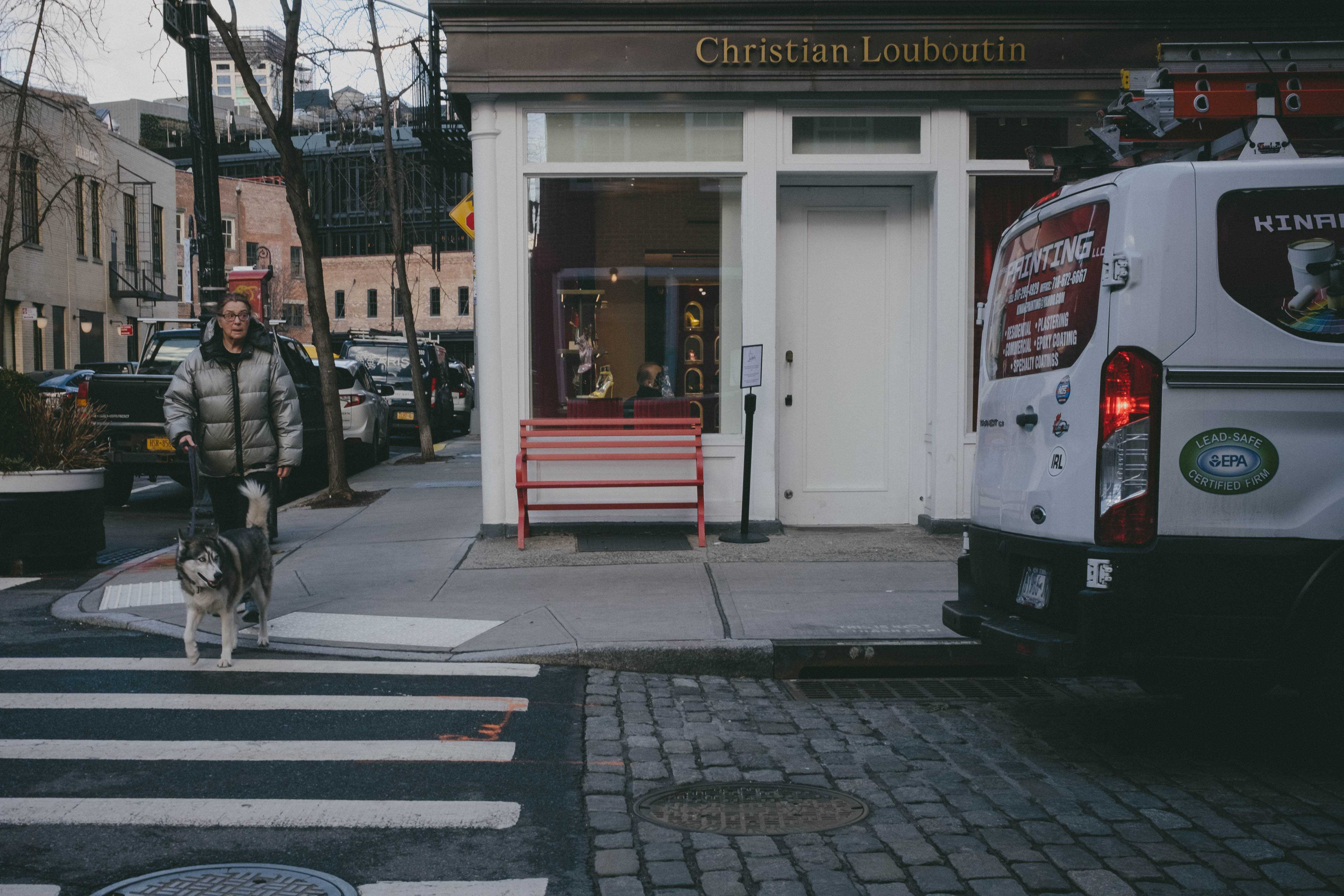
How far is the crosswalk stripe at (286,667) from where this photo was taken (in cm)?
628

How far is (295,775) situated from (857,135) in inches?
299

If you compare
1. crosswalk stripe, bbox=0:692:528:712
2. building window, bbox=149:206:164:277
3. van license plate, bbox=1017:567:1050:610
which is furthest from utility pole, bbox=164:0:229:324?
building window, bbox=149:206:164:277

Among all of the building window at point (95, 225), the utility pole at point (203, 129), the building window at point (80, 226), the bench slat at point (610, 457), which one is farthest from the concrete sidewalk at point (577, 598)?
the building window at point (95, 225)

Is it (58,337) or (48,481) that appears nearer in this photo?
(48,481)

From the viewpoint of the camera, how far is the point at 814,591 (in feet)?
26.0

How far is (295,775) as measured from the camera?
4.64m

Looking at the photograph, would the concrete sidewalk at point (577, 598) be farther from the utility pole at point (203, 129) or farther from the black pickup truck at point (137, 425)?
the utility pole at point (203, 129)

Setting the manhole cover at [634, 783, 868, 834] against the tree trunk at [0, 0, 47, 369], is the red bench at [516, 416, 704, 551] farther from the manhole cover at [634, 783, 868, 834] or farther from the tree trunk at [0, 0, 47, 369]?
the tree trunk at [0, 0, 47, 369]

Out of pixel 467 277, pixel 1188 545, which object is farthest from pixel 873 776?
pixel 467 277

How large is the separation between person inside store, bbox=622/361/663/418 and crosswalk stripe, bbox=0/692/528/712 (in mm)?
5063

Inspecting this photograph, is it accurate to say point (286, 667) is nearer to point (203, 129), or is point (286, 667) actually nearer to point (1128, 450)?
point (1128, 450)

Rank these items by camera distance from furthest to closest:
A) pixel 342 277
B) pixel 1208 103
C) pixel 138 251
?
pixel 342 277 < pixel 138 251 < pixel 1208 103

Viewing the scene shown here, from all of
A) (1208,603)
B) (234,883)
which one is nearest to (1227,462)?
(1208,603)

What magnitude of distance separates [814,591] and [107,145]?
3748cm
